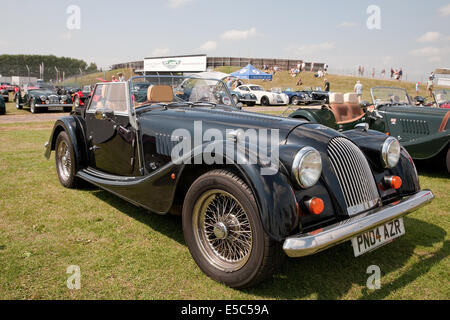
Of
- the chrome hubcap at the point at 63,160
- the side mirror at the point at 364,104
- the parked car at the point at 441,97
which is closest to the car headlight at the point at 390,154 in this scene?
the chrome hubcap at the point at 63,160

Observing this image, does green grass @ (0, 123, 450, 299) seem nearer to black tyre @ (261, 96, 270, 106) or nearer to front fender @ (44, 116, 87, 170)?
front fender @ (44, 116, 87, 170)

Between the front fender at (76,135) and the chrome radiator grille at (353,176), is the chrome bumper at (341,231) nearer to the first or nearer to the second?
the chrome radiator grille at (353,176)

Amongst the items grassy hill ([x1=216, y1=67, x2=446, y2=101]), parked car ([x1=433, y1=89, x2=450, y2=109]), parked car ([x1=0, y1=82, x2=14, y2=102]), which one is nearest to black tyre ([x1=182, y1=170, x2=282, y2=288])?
parked car ([x1=433, y1=89, x2=450, y2=109])

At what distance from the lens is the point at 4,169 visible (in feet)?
19.8

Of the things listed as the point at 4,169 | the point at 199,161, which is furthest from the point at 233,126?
the point at 4,169

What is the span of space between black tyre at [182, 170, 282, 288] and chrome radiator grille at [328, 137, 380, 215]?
862mm

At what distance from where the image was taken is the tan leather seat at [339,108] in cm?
748

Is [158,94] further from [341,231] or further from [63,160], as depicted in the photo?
[341,231]

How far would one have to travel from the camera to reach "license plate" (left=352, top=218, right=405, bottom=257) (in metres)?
2.61

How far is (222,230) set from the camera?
2.64 meters

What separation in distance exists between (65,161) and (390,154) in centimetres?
447

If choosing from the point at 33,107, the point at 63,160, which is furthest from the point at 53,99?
the point at 63,160

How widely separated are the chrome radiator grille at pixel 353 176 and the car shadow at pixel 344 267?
56cm

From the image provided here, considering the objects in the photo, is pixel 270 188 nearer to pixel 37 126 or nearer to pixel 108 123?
pixel 108 123
